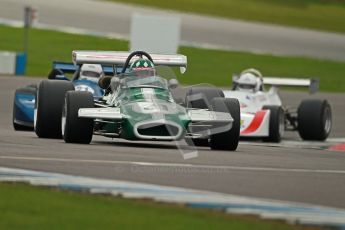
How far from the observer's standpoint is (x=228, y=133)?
591 inches

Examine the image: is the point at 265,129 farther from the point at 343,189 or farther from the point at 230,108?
the point at 343,189

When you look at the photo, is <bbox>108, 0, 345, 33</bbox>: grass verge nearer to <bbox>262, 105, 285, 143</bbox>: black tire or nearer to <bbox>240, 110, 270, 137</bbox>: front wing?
<bbox>262, 105, 285, 143</bbox>: black tire

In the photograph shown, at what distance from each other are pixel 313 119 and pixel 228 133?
7413mm

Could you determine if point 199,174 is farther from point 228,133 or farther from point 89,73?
point 89,73

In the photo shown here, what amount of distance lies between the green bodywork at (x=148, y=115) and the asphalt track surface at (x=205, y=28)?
25.7 meters

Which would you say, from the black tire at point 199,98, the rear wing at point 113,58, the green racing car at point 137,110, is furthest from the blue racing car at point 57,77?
the black tire at point 199,98

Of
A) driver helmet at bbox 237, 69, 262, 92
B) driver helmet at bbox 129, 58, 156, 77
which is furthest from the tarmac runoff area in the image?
driver helmet at bbox 237, 69, 262, 92

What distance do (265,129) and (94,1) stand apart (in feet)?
98.3

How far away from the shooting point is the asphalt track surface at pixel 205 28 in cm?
4259

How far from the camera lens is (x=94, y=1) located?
49906 mm

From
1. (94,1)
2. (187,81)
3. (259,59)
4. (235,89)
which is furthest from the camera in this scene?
(94,1)

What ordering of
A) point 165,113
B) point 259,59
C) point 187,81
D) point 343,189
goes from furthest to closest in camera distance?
point 259,59
point 187,81
point 165,113
point 343,189

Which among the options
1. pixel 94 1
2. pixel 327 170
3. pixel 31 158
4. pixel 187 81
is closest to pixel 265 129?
pixel 327 170

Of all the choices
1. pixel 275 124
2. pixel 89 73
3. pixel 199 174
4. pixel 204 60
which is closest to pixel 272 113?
pixel 275 124
